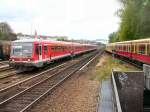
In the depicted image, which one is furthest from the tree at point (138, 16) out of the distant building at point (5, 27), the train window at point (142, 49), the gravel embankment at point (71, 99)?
the distant building at point (5, 27)

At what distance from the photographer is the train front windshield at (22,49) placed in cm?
2017

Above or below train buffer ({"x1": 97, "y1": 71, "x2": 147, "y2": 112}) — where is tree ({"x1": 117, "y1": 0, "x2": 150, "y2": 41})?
above

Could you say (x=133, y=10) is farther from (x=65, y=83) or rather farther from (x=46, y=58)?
Result: (x=65, y=83)

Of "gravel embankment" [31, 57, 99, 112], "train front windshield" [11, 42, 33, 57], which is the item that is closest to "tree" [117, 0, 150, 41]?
"train front windshield" [11, 42, 33, 57]

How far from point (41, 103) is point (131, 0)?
2752 cm

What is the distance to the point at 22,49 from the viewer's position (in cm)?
2044

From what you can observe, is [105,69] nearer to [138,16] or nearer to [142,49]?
[142,49]

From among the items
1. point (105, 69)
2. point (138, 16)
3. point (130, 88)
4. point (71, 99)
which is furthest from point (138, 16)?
point (71, 99)

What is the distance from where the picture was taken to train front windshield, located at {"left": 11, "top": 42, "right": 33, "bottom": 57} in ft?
66.2

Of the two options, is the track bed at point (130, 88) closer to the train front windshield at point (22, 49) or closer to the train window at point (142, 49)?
the train front windshield at point (22, 49)

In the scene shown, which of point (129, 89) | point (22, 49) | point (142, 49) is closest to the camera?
point (129, 89)

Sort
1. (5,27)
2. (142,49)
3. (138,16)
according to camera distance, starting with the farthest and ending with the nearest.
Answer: (5,27) < (138,16) < (142,49)

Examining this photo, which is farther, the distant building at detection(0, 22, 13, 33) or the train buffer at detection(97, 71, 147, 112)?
the distant building at detection(0, 22, 13, 33)

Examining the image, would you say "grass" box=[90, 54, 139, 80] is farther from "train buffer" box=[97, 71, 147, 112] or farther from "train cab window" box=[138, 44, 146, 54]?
"train buffer" box=[97, 71, 147, 112]
